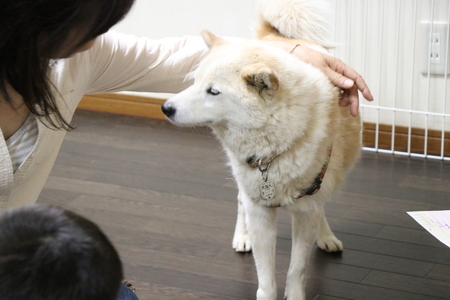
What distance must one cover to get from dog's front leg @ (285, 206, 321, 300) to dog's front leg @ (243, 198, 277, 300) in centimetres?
5

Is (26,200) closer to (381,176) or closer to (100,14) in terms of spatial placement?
(100,14)

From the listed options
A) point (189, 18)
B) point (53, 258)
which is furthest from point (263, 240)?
point (189, 18)

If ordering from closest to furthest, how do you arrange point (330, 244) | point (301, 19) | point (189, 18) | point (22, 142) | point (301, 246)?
point (22, 142) < point (301, 246) < point (301, 19) < point (330, 244) < point (189, 18)

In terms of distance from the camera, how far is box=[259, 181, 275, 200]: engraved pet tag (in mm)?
1479

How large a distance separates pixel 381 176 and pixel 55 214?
2049 millimetres

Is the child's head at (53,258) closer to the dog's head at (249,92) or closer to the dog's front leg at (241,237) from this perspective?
the dog's head at (249,92)

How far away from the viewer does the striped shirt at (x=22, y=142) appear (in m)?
1.11

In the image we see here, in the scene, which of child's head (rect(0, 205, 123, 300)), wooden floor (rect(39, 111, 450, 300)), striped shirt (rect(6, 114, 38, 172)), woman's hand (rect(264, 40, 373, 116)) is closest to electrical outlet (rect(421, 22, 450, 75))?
wooden floor (rect(39, 111, 450, 300))

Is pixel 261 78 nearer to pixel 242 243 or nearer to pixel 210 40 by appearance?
pixel 210 40

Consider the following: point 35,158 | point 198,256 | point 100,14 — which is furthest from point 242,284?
point 100,14

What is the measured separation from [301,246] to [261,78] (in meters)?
0.47

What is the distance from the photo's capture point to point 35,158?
44.3 inches

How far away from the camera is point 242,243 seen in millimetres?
1973

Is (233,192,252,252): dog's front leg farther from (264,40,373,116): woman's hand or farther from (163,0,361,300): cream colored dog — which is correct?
(264,40,373,116): woman's hand
